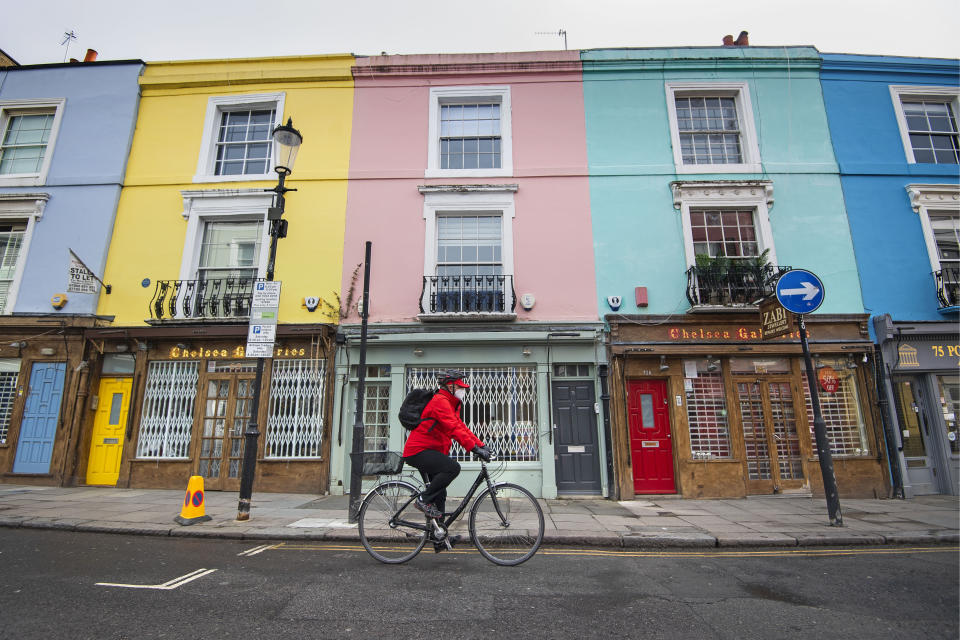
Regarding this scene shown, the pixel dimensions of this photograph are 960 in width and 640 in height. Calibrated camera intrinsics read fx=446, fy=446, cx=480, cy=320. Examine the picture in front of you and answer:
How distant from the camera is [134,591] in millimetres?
4094

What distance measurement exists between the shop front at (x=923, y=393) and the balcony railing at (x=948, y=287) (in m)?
0.50

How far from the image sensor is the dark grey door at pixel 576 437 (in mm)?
9375

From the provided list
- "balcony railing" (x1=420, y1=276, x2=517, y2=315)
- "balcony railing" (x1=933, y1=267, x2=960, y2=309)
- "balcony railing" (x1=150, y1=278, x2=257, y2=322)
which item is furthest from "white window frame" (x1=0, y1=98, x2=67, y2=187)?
"balcony railing" (x1=933, y1=267, x2=960, y2=309)

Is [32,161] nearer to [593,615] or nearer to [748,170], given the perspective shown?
[593,615]

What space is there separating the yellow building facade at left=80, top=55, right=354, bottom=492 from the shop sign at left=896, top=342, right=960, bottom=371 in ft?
41.2

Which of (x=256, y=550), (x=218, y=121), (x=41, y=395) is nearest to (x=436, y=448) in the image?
(x=256, y=550)

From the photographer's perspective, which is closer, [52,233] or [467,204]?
[467,204]

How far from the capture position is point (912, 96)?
1135 centimetres

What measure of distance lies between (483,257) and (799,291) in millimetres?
6233

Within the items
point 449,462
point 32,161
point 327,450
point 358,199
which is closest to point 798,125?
point 358,199

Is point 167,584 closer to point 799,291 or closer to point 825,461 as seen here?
point 825,461

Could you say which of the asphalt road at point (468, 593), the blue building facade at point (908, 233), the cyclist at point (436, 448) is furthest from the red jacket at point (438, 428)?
the blue building facade at point (908, 233)

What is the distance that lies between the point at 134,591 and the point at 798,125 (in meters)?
15.0

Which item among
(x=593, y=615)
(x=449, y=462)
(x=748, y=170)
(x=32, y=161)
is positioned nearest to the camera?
(x=593, y=615)
